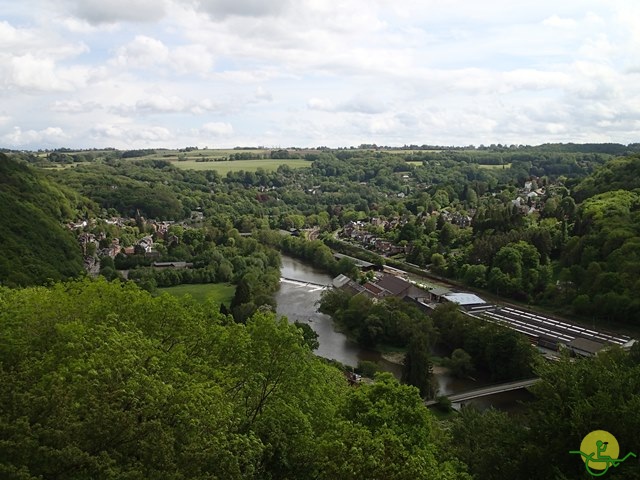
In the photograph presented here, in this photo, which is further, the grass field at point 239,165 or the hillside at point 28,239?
the grass field at point 239,165

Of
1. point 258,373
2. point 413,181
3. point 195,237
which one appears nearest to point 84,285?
point 258,373

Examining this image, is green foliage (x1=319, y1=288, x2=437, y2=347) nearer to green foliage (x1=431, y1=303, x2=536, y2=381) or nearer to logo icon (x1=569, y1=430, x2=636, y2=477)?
green foliage (x1=431, y1=303, x2=536, y2=381)

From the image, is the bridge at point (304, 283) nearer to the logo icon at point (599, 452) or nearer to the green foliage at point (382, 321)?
the green foliage at point (382, 321)

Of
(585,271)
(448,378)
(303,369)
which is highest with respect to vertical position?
(303,369)

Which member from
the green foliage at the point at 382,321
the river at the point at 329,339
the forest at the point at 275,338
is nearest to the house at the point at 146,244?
the forest at the point at 275,338

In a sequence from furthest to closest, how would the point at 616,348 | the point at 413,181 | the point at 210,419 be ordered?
1. the point at 413,181
2. the point at 616,348
3. the point at 210,419

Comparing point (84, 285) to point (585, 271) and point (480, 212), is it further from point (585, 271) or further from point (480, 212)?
point (480, 212)

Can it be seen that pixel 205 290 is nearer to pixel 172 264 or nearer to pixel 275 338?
pixel 172 264

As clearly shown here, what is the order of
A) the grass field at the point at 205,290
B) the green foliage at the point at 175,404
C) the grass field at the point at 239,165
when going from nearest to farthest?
1. the green foliage at the point at 175,404
2. the grass field at the point at 205,290
3. the grass field at the point at 239,165
